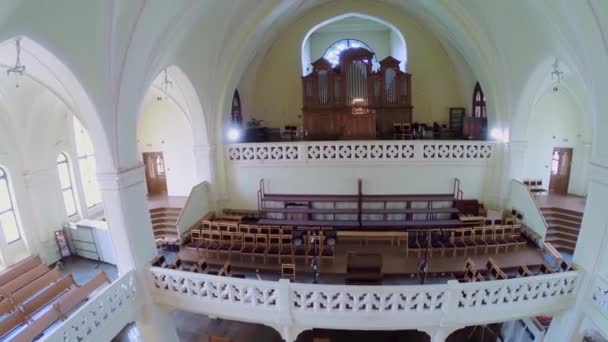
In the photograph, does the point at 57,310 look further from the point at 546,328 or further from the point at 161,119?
the point at 546,328

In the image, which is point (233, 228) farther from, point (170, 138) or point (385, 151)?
point (170, 138)

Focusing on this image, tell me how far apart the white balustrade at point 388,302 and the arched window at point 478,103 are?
9.46m

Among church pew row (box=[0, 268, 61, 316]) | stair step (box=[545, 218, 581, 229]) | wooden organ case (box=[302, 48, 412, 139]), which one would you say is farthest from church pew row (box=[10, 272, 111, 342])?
stair step (box=[545, 218, 581, 229])

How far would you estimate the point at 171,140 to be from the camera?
52.8ft

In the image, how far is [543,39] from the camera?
9125 mm

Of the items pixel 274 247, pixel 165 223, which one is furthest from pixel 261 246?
pixel 165 223

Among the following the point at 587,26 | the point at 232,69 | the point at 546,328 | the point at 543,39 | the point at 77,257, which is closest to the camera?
the point at 587,26

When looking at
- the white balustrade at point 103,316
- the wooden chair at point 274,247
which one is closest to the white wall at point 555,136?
the wooden chair at point 274,247

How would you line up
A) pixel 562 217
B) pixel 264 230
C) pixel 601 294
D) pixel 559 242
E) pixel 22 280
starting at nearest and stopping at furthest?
pixel 601 294, pixel 22 280, pixel 264 230, pixel 559 242, pixel 562 217

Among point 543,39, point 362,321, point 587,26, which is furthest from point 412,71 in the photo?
point 362,321

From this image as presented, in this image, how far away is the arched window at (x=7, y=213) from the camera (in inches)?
447

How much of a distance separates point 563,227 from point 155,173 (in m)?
17.3

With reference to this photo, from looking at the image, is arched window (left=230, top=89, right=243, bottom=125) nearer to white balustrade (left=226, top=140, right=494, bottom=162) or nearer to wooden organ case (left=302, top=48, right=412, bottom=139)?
wooden organ case (left=302, top=48, right=412, bottom=139)

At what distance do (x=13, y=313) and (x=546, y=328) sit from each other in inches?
506
